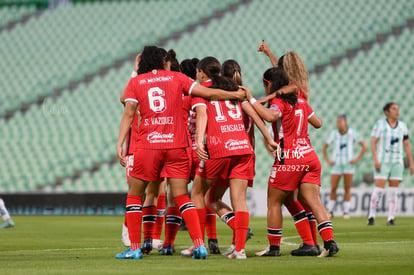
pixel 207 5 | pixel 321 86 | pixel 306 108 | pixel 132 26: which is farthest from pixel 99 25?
pixel 306 108

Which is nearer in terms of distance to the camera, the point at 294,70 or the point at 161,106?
the point at 161,106

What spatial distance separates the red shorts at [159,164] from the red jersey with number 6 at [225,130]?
0.36m

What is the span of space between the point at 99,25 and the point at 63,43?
147 centimetres

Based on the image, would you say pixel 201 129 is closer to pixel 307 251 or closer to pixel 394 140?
pixel 307 251

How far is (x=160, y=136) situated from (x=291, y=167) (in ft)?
4.69

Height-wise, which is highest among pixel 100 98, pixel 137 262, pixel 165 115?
pixel 100 98

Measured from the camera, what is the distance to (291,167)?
8.23 metres

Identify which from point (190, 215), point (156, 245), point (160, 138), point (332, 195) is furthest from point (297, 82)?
point (332, 195)

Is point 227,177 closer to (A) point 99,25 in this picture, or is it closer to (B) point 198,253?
(B) point 198,253

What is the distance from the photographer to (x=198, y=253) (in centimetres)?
779

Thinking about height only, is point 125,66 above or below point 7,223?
above

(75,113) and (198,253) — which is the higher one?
(75,113)

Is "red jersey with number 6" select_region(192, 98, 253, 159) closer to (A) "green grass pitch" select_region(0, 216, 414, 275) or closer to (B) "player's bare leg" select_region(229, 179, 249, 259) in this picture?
(B) "player's bare leg" select_region(229, 179, 249, 259)

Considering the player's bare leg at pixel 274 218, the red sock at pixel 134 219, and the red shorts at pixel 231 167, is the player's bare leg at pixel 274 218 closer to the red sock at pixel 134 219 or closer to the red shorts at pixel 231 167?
the red shorts at pixel 231 167
